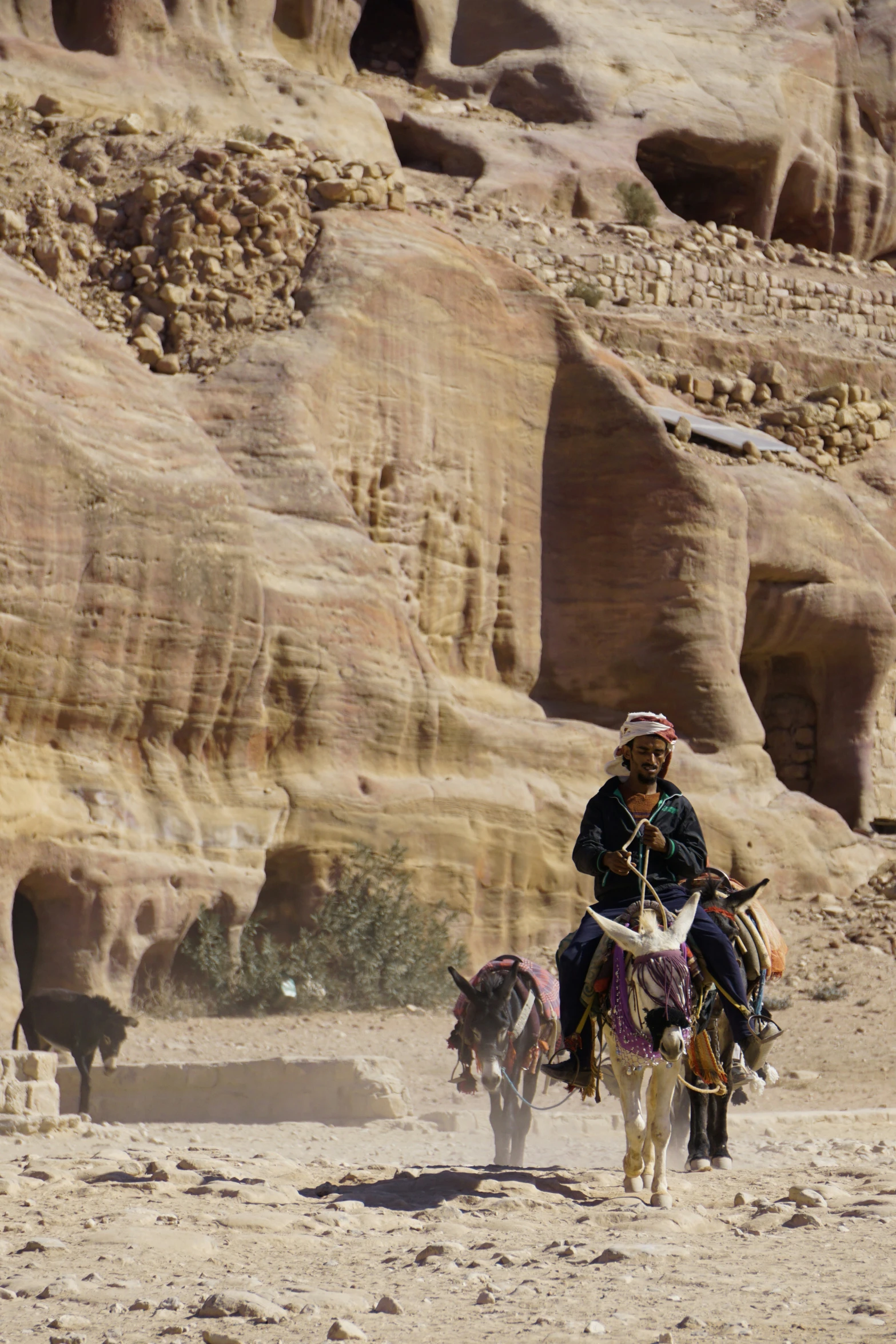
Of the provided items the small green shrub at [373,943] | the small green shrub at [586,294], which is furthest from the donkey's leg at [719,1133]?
the small green shrub at [586,294]

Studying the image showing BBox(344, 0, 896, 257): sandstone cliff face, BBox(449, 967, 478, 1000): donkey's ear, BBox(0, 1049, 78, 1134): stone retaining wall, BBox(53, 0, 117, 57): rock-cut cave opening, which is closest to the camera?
BBox(0, 1049, 78, 1134): stone retaining wall

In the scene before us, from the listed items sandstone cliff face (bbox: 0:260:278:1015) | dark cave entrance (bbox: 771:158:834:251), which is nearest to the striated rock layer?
sandstone cliff face (bbox: 0:260:278:1015)

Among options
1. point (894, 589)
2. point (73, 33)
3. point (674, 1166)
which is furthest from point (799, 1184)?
point (73, 33)

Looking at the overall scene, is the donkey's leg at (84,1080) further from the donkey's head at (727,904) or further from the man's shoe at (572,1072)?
the man's shoe at (572,1072)

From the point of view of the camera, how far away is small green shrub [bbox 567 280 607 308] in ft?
99.7

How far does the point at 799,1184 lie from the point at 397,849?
38.0 feet

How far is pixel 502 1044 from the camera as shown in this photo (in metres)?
10.9

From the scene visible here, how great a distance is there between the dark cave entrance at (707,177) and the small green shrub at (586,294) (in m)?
7.79

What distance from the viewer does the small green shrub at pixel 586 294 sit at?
3039 cm

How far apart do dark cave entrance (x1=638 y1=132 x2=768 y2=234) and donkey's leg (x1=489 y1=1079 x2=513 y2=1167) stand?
96.2 ft

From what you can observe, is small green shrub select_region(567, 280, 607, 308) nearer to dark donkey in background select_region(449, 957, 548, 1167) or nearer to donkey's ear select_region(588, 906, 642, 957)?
dark donkey in background select_region(449, 957, 548, 1167)

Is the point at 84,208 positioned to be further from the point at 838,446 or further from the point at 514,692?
the point at 838,446

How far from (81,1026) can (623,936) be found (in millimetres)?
6748

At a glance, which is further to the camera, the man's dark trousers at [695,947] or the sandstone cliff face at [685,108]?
the sandstone cliff face at [685,108]
